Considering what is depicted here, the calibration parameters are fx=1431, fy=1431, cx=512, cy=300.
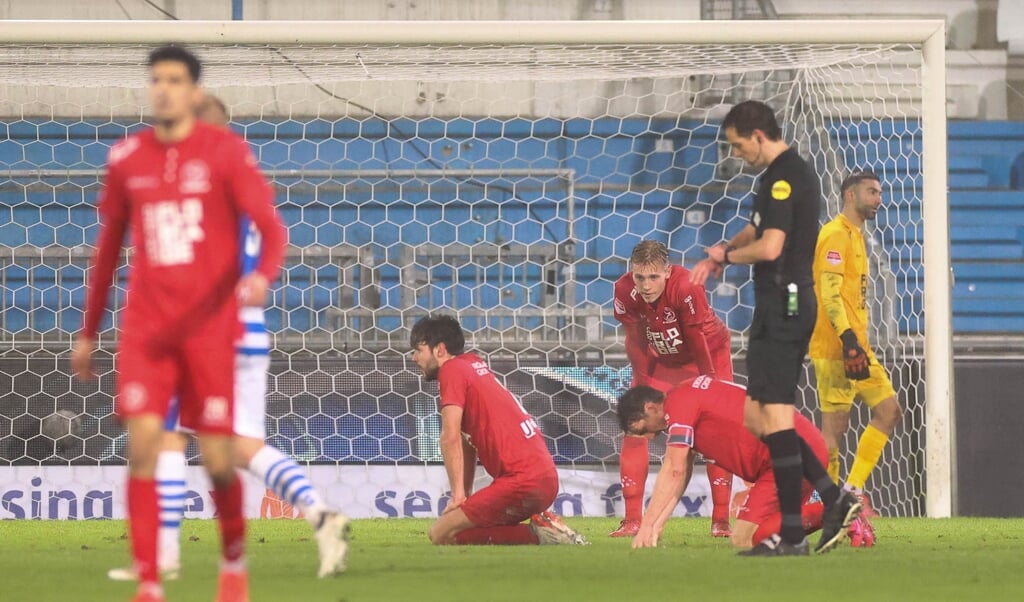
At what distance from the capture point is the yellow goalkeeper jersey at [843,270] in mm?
7219

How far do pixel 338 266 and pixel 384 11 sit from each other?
4373 mm

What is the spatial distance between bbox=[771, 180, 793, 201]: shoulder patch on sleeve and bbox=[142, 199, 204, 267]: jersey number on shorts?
234cm

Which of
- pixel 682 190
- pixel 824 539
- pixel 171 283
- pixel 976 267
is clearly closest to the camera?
pixel 171 283

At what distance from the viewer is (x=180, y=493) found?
4816mm

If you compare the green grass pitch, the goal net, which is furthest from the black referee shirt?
the goal net

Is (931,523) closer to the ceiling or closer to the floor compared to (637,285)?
closer to the floor

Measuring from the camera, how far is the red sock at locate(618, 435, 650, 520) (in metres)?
7.32

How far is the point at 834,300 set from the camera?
7059 mm

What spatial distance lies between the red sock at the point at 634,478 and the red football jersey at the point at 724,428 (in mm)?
1247

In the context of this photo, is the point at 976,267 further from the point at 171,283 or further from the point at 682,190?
the point at 171,283

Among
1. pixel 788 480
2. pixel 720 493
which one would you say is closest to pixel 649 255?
pixel 720 493

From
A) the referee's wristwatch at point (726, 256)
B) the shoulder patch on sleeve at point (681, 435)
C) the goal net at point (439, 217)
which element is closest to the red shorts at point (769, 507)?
the shoulder patch on sleeve at point (681, 435)

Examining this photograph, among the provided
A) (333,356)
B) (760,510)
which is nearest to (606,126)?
(333,356)

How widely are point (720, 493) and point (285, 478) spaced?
3.32 meters
